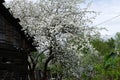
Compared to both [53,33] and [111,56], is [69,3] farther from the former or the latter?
[111,56]

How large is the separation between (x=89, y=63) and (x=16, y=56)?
1408 cm

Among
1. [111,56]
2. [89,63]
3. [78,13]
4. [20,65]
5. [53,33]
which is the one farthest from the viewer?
[89,63]

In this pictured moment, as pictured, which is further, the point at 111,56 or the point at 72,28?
the point at 72,28

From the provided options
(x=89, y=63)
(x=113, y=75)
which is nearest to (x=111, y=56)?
(x=113, y=75)

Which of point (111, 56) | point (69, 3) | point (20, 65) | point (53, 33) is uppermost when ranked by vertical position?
point (69, 3)

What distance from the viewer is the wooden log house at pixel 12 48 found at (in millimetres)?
21969

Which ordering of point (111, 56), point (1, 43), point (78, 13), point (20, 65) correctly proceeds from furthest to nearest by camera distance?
1. point (78, 13)
2. point (20, 65)
3. point (1, 43)
4. point (111, 56)

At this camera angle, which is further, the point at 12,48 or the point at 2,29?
the point at 12,48

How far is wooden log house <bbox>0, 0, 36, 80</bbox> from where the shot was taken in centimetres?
2197

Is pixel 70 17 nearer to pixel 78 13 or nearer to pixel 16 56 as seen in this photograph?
pixel 78 13

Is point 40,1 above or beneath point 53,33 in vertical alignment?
above

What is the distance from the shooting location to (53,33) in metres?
25.3

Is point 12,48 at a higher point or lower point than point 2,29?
lower

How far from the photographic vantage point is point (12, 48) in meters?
22.7
